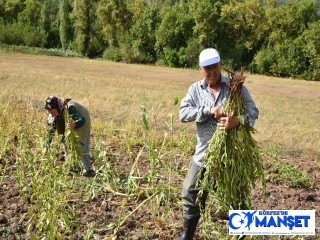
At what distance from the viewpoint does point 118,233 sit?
10.4ft

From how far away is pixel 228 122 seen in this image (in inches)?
103

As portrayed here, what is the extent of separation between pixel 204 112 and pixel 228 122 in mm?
201

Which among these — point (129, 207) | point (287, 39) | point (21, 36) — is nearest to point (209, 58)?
point (129, 207)

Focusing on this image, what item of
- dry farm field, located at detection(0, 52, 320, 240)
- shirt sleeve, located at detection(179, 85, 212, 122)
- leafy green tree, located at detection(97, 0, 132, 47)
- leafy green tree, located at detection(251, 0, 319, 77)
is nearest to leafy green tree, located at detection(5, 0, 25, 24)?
leafy green tree, located at detection(97, 0, 132, 47)

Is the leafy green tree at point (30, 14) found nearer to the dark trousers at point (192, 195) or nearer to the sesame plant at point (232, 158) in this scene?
the dark trousers at point (192, 195)

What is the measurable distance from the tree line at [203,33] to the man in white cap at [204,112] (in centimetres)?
3006

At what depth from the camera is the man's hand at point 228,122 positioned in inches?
104

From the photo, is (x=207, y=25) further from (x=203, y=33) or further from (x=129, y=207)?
(x=129, y=207)

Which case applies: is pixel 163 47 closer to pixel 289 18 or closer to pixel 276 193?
pixel 289 18

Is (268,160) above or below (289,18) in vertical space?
below

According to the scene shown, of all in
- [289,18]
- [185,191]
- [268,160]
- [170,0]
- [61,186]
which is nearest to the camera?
[61,186]

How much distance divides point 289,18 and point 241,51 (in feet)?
15.5

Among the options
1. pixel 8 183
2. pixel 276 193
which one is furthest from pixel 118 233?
pixel 276 193

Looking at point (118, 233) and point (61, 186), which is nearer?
point (61, 186)
